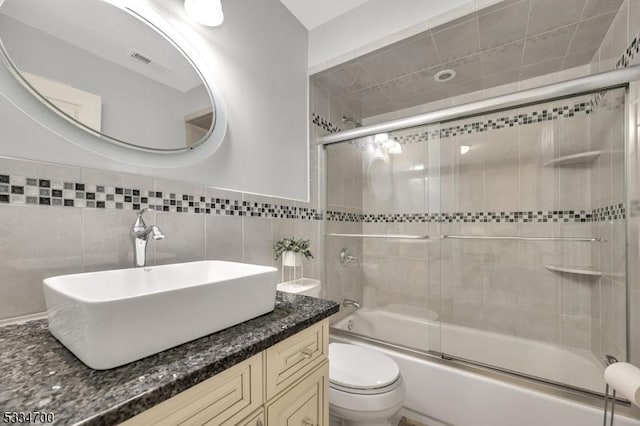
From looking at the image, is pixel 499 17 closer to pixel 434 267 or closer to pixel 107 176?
pixel 434 267

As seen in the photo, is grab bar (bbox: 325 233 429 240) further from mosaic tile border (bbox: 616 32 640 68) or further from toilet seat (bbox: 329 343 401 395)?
mosaic tile border (bbox: 616 32 640 68)

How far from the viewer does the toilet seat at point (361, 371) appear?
1.23 metres

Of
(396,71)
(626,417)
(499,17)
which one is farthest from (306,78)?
(626,417)

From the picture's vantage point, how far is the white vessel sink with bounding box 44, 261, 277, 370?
0.49 meters

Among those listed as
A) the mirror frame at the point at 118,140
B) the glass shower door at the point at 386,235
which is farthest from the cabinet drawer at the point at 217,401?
the glass shower door at the point at 386,235

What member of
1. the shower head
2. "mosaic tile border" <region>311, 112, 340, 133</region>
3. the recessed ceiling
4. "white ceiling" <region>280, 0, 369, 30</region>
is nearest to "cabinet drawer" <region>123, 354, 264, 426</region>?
"mosaic tile border" <region>311, 112, 340, 133</region>

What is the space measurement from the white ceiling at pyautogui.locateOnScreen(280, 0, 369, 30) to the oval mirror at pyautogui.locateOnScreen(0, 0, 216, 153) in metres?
0.99

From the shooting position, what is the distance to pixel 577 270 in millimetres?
1736

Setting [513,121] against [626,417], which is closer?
[626,417]

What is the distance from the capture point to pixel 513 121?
1.94 m

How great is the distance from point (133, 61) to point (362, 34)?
1.35 metres

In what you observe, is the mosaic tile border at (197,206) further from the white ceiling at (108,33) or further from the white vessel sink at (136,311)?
the white ceiling at (108,33)

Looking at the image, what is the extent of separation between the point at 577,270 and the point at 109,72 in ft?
8.81

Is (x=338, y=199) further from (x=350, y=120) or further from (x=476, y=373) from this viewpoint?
(x=476, y=373)
